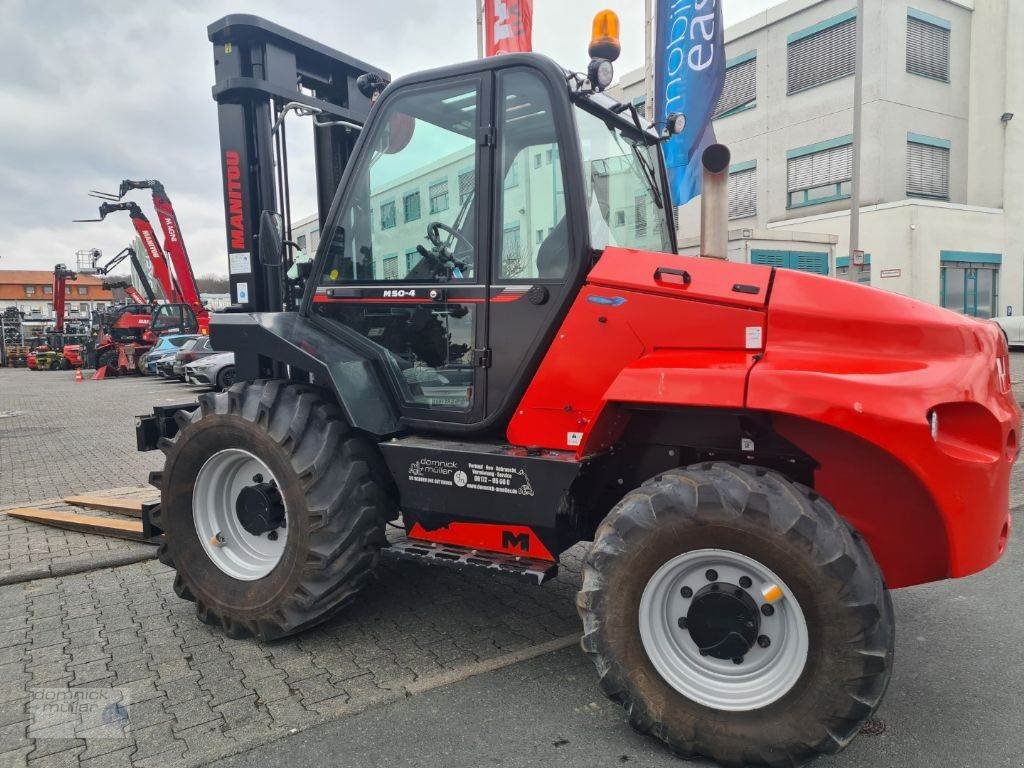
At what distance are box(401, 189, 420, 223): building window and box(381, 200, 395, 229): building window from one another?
60mm

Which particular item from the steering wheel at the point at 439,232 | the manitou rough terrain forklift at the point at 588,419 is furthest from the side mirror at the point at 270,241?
the steering wheel at the point at 439,232

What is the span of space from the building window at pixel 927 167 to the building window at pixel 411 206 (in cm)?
2363

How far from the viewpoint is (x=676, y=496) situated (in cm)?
Answer: 262

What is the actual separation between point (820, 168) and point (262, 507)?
2449cm

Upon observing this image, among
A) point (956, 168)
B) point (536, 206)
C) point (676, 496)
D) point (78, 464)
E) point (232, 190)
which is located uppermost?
point (956, 168)

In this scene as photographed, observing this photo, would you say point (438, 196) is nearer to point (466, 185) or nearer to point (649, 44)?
point (466, 185)

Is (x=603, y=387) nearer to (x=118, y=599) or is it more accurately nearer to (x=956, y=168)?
(x=118, y=599)

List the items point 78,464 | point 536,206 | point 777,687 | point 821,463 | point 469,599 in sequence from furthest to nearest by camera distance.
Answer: point 78,464 → point 469,599 → point 536,206 → point 821,463 → point 777,687

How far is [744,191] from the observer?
26.7 m

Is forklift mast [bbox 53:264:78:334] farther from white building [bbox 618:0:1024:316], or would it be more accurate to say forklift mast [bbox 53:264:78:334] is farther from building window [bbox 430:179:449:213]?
building window [bbox 430:179:449:213]

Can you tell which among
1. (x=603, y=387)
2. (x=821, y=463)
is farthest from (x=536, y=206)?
(x=821, y=463)

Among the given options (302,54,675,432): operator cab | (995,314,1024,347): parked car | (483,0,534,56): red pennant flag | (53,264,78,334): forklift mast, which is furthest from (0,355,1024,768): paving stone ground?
(53,264,78,334): forklift mast

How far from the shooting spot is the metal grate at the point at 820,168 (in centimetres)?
2323

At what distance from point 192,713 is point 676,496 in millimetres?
2143
